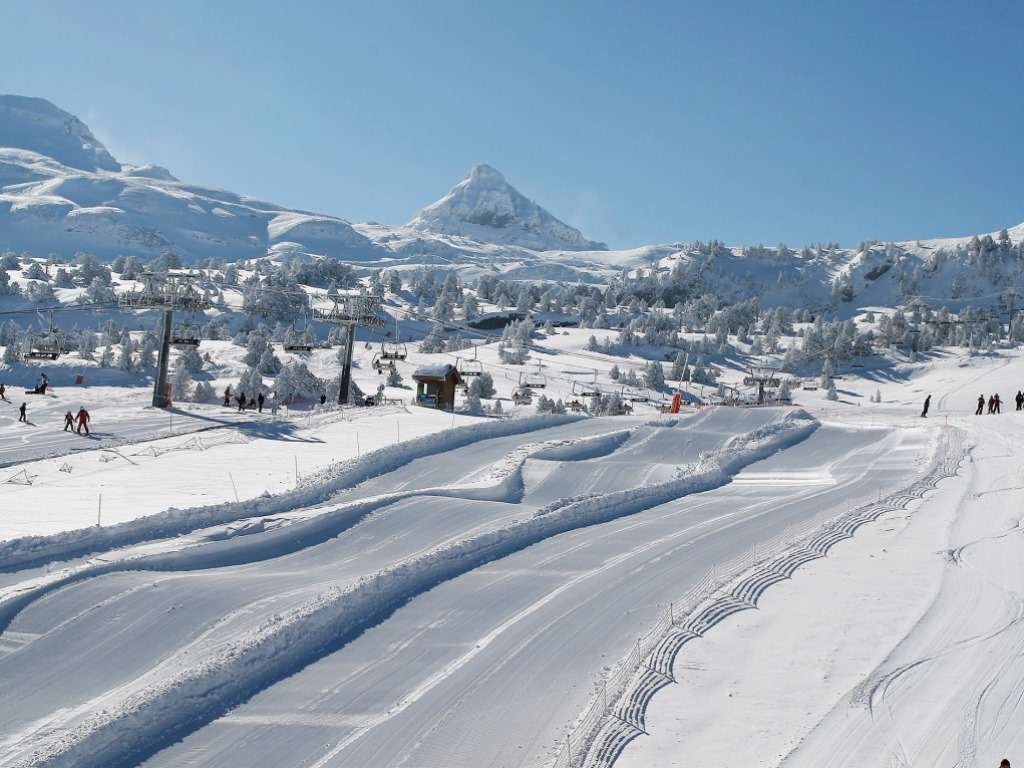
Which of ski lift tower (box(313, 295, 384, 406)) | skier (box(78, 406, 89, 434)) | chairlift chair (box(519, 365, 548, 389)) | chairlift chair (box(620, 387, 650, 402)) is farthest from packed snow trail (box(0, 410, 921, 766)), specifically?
chairlift chair (box(519, 365, 548, 389))

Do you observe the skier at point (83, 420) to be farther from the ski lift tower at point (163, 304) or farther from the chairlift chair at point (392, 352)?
the chairlift chair at point (392, 352)

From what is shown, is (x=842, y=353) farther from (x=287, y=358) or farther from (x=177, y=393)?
(x=177, y=393)

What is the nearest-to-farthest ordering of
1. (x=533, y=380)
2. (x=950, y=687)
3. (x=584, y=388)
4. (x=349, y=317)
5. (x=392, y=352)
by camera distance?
1. (x=950, y=687)
2. (x=349, y=317)
3. (x=584, y=388)
4. (x=533, y=380)
5. (x=392, y=352)

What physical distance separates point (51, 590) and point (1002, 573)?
53.9ft

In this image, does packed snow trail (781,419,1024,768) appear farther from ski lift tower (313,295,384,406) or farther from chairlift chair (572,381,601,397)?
chairlift chair (572,381,601,397)

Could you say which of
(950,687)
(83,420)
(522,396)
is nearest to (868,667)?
(950,687)

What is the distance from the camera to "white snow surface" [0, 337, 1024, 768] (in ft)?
29.6

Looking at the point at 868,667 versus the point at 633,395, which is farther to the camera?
the point at 633,395

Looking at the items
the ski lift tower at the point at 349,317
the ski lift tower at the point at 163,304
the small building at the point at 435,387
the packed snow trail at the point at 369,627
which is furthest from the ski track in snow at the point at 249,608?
the ski lift tower at the point at 163,304

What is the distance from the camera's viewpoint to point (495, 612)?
1284cm

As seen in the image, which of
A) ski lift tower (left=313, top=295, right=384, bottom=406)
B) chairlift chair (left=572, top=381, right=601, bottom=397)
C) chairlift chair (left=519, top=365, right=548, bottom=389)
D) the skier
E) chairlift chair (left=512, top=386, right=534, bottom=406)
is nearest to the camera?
the skier

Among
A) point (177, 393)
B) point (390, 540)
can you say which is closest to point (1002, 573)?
point (390, 540)

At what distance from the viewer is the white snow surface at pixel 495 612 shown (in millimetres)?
9031

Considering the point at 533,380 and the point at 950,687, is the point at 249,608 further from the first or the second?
the point at 533,380
